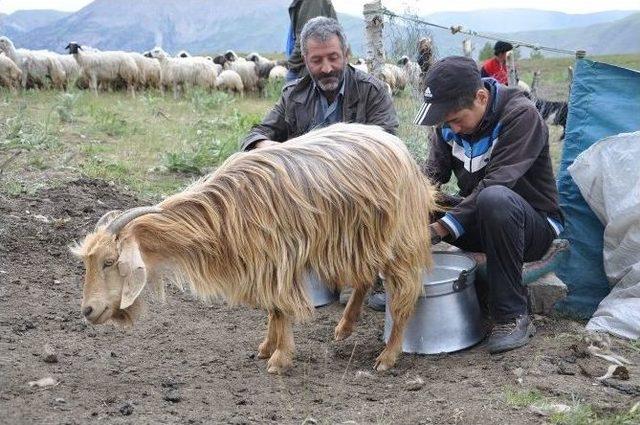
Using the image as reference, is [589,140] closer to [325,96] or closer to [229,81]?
[325,96]

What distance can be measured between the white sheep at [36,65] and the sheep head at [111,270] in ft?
54.7

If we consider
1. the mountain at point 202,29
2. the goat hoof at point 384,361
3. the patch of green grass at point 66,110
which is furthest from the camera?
the mountain at point 202,29

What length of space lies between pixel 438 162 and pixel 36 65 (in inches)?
679

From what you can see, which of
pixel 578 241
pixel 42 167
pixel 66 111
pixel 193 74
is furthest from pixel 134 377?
pixel 193 74

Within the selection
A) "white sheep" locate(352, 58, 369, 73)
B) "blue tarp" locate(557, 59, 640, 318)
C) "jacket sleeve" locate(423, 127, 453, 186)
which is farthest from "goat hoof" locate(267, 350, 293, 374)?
"white sheep" locate(352, 58, 369, 73)

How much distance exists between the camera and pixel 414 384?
3.74 meters

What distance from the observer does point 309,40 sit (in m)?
4.77

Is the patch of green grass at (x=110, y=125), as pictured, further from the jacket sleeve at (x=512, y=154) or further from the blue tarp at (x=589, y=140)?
the jacket sleeve at (x=512, y=154)

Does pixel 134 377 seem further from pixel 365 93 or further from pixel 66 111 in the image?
pixel 66 111

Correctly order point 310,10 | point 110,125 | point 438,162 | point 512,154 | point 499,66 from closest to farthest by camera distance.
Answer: point 512,154 < point 438,162 < point 310,10 < point 499,66 < point 110,125

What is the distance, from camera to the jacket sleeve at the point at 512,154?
13.3ft

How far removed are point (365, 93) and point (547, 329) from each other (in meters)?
1.97

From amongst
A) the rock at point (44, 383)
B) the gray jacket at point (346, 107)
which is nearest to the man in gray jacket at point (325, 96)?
the gray jacket at point (346, 107)

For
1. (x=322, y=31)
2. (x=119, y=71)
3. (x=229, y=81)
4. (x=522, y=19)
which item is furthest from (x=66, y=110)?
(x=522, y=19)
